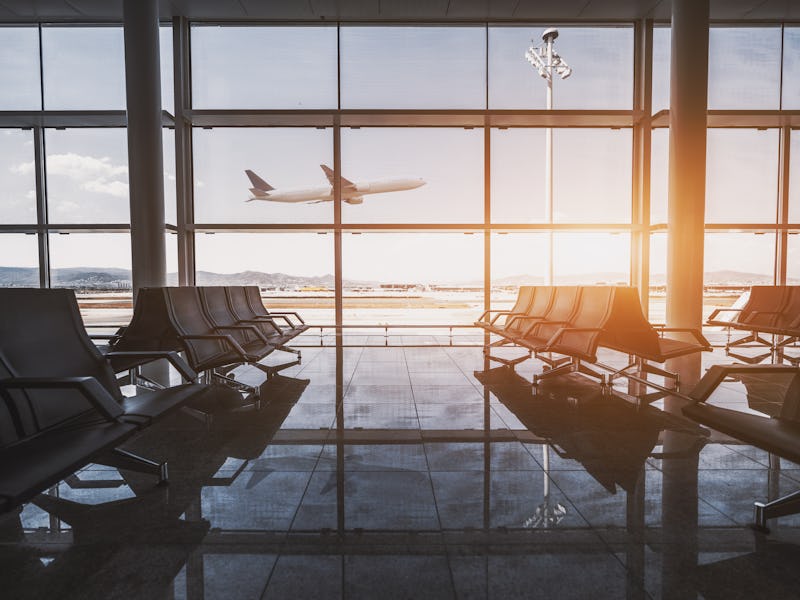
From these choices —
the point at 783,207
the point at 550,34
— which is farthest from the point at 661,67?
the point at 783,207

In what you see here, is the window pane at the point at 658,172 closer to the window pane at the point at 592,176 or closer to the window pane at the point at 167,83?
the window pane at the point at 592,176

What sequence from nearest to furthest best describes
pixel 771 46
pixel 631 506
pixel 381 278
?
pixel 631 506 < pixel 771 46 < pixel 381 278

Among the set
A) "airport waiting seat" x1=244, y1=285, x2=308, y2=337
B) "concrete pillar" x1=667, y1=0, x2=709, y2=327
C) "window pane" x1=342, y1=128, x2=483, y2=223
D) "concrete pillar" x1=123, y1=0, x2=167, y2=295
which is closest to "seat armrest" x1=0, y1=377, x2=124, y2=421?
"airport waiting seat" x1=244, y1=285, x2=308, y2=337

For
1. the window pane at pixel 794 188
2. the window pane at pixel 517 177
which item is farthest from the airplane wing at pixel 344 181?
the window pane at pixel 794 188

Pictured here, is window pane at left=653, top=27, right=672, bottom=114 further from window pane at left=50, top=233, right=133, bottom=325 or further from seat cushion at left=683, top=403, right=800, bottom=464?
window pane at left=50, top=233, right=133, bottom=325

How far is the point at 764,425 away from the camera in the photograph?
1649mm

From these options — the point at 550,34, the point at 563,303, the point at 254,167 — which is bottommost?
the point at 563,303

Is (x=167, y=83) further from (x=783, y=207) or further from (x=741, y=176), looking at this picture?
(x=783, y=207)

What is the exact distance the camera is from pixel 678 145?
18.7ft

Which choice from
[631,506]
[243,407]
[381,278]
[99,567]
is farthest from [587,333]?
[381,278]

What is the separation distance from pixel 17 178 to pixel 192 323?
18.1ft

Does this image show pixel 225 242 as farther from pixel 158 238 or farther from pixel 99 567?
pixel 99 567

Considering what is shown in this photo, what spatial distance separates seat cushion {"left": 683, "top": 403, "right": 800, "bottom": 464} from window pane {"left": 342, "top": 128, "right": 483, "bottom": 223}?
5060 mm

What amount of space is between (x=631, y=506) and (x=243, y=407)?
257cm
